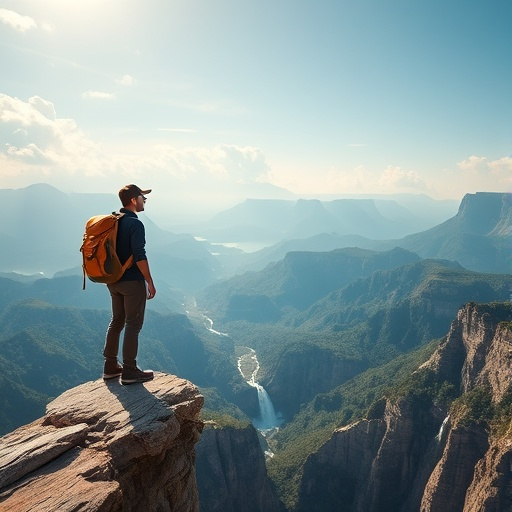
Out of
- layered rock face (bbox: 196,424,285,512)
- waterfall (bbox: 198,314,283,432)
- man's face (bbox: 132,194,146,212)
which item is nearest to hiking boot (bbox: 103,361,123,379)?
man's face (bbox: 132,194,146,212)

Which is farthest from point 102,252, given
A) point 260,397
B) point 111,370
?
point 260,397

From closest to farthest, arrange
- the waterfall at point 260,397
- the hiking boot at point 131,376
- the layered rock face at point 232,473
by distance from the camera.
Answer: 1. the hiking boot at point 131,376
2. the layered rock face at point 232,473
3. the waterfall at point 260,397

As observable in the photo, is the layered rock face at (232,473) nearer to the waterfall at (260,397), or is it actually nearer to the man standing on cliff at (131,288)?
the man standing on cliff at (131,288)

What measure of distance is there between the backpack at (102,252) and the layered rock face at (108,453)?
2963 mm

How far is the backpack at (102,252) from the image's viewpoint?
8.22 metres

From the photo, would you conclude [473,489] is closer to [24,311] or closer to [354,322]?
[354,322]

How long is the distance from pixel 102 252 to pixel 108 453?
406cm

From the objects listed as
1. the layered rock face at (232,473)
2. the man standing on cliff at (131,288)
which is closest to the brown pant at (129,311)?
the man standing on cliff at (131,288)

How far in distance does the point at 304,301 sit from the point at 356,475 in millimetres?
148433

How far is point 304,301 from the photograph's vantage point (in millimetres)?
198375

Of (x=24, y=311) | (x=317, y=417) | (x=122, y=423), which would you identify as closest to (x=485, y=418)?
(x=122, y=423)

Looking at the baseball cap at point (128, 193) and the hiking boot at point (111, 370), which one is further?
the hiking boot at point (111, 370)

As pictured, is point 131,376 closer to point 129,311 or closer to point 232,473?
point 129,311

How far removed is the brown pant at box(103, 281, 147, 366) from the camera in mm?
8609
